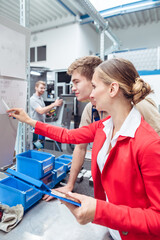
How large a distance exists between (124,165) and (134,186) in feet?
0.25

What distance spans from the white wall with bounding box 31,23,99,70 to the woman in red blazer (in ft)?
18.5

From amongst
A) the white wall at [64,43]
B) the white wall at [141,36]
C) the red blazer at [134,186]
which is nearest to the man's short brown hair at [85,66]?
the red blazer at [134,186]

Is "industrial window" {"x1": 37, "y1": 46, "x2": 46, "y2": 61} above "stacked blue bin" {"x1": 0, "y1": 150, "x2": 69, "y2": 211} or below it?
above

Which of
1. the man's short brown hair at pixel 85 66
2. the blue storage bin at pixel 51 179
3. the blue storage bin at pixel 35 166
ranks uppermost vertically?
the man's short brown hair at pixel 85 66

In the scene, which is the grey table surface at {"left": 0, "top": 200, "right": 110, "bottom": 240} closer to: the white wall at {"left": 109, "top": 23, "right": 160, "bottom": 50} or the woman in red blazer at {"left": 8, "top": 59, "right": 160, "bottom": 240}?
the woman in red blazer at {"left": 8, "top": 59, "right": 160, "bottom": 240}

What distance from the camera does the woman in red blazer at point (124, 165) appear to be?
45 centimetres

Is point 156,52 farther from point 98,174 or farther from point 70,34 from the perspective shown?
point 70,34

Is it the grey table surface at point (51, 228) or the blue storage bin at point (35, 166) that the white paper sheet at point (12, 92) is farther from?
the grey table surface at point (51, 228)

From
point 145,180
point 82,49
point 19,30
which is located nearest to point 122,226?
point 145,180

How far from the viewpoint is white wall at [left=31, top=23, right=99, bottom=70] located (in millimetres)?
5895

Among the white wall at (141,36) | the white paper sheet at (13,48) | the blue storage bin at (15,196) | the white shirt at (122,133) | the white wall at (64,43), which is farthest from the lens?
the white wall at (141,36)

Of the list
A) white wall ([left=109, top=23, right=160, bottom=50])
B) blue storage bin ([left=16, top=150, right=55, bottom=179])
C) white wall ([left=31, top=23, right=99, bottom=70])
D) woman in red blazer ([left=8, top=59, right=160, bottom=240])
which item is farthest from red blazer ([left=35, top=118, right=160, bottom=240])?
white wall ([left=109, top=23, right=160, bottom=50])

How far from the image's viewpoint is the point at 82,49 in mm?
6152

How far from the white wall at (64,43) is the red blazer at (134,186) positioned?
229 inches
